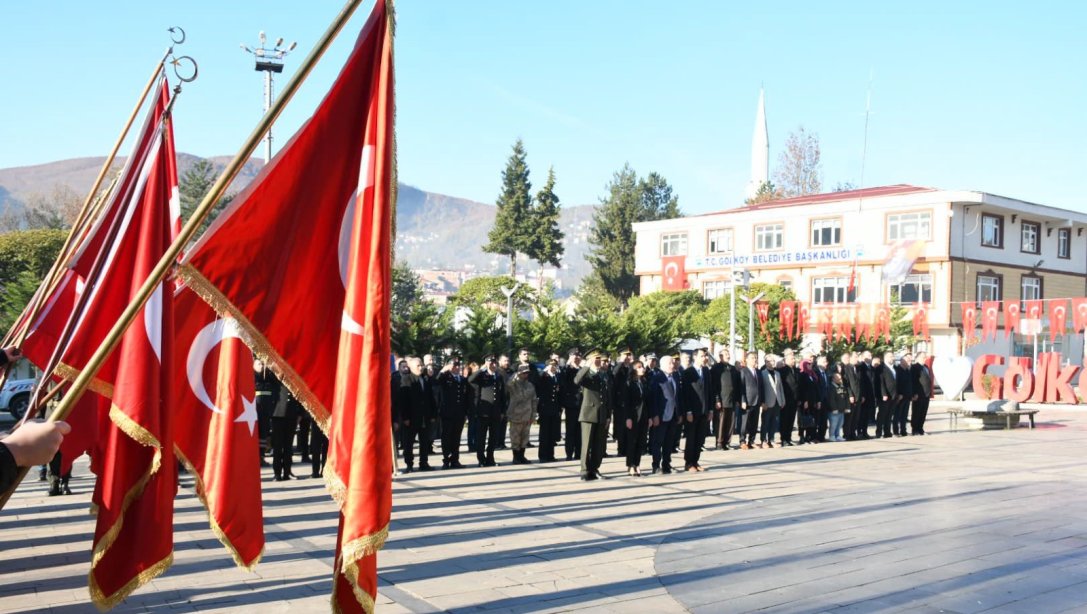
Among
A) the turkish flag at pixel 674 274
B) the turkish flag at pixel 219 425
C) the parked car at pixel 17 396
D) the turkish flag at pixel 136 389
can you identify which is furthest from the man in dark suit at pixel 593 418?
the turkish flag at pixel 674 274

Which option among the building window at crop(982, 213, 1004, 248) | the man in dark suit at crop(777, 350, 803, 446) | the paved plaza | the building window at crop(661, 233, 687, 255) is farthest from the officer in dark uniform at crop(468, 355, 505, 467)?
the building window at crop(661, 233, 687, 255)

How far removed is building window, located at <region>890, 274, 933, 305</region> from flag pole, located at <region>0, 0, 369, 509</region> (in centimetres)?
4777

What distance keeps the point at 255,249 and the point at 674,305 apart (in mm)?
49658

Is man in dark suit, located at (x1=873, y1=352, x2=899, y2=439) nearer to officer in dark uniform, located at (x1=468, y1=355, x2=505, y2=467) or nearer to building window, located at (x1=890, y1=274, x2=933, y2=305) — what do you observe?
officer in dark uniform, located at (x1=468, y1=355, x2=505, y2=467)

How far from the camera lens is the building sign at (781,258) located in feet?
169

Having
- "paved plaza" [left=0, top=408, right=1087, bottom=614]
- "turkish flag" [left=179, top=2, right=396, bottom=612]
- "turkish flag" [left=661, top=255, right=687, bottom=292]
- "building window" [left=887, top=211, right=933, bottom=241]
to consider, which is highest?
"building window" [left=887, top=211, right=933, bottom=241]

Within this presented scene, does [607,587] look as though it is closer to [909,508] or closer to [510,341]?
[909,508]

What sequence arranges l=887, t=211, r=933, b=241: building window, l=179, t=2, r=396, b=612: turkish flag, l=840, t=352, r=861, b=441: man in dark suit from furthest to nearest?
l=887, t=211, r=933, b=241: building window, l=840, t=352, r=861, b=441: man in dark suit, l=179, t=2, r=396, b=612: turkish flag

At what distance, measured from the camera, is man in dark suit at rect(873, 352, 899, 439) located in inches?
Answer: 850

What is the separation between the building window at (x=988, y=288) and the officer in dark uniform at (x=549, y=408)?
1537 inches

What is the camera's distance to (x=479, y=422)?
51.9 ft

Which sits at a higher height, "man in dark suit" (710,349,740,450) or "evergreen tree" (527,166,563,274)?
"evergreen tree" (527,166,563,274)

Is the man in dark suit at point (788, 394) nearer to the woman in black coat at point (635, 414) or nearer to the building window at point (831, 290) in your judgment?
the woman in black coat at point (635, 414)

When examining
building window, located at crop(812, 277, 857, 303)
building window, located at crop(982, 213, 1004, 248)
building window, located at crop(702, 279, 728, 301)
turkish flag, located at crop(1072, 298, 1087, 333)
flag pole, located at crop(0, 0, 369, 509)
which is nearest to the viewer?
flag pole, located at crop(0, 0, 369, 509)
